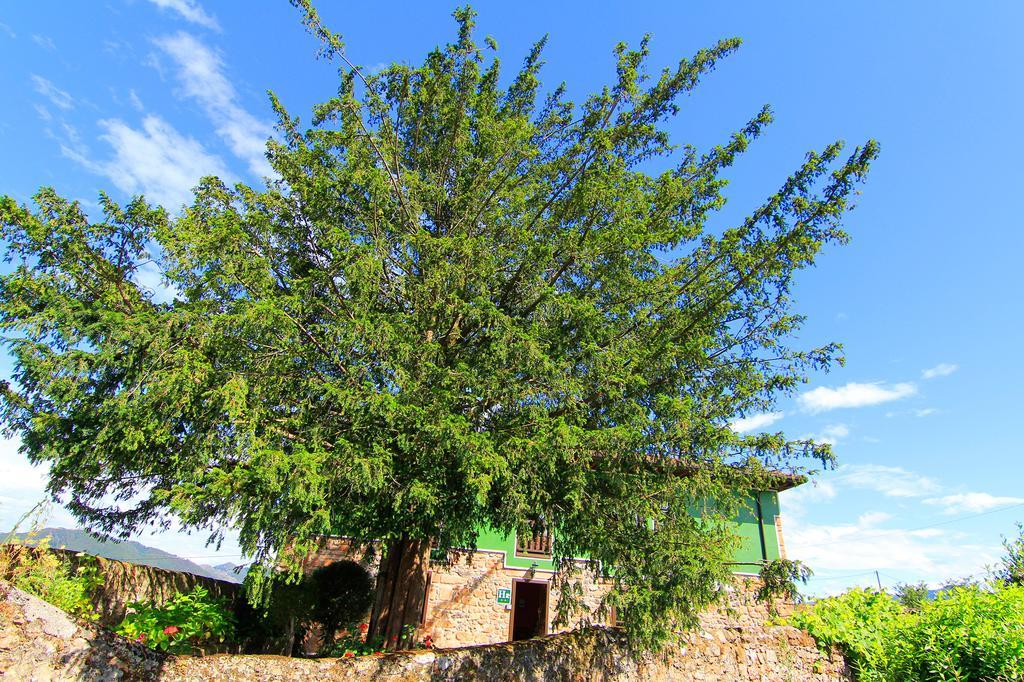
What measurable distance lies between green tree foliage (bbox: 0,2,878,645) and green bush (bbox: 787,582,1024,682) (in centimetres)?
272

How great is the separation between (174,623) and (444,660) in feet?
12.6

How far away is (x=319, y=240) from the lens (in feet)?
27.1

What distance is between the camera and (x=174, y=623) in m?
7.31

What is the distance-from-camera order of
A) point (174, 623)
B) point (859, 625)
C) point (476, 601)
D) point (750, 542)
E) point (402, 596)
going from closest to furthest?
1. point (174, 623)
2. point (859, 625)
3. point (402, 596)
4. point (476, 601)
5. point (750, 542)

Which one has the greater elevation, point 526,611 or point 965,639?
point 965,639

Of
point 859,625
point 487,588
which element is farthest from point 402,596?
point 859,625

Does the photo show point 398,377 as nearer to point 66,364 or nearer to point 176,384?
point 176,384

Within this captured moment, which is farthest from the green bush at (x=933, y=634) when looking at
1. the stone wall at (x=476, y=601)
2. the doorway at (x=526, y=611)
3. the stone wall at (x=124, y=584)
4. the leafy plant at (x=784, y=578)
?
the stone wall at (x=124, y=584)

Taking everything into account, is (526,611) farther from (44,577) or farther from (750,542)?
(44,577)

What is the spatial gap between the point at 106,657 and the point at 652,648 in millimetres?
6477

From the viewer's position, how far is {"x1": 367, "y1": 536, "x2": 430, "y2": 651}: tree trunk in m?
9.14

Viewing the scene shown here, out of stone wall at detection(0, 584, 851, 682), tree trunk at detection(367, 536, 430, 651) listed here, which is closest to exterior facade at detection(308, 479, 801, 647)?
tree trunk at detection(367, 536, 430, 651)

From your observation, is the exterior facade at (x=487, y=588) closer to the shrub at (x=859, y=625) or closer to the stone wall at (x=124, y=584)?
the stone wall at (x=124, y=584)

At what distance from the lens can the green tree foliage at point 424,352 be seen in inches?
256
